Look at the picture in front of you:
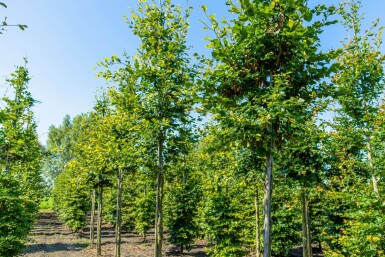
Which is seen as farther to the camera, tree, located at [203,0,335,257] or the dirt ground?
the dirt ground

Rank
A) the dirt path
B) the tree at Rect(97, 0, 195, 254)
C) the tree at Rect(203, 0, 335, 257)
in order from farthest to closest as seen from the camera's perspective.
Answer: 1. the dirt path
2. the tree at Rect(97, 0, 195, 254)
3. the tree at Rect(203, 0, 335, 257)

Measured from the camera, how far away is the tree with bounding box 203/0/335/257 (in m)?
4.89

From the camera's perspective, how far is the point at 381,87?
12.1 metres

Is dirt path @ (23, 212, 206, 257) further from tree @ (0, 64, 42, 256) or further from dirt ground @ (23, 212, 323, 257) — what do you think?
tree @ (0, 64, 42, 256)

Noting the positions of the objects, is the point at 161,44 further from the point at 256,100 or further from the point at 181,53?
the point at 256,100

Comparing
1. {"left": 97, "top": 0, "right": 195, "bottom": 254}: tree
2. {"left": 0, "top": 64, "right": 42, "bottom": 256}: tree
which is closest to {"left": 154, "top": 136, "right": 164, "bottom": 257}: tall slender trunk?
{"left": 97, "top": 0, "right": 195, "bottom": 254}: tree

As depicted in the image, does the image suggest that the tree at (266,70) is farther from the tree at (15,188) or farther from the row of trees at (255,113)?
the tree at (15,188)

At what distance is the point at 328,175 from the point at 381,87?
433 cm

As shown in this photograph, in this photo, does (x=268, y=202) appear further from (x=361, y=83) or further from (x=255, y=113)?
(x=361, y=83)

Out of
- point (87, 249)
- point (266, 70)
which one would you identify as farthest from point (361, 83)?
point (87, 249)

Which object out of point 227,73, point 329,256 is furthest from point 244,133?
point 329,256

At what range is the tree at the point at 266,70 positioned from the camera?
489 centimetres

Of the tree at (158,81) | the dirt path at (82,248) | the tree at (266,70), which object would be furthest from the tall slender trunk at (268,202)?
the dirt path at (82,248)

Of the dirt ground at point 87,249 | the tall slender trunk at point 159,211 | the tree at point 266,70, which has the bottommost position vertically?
the dirt ground at point 87,249
